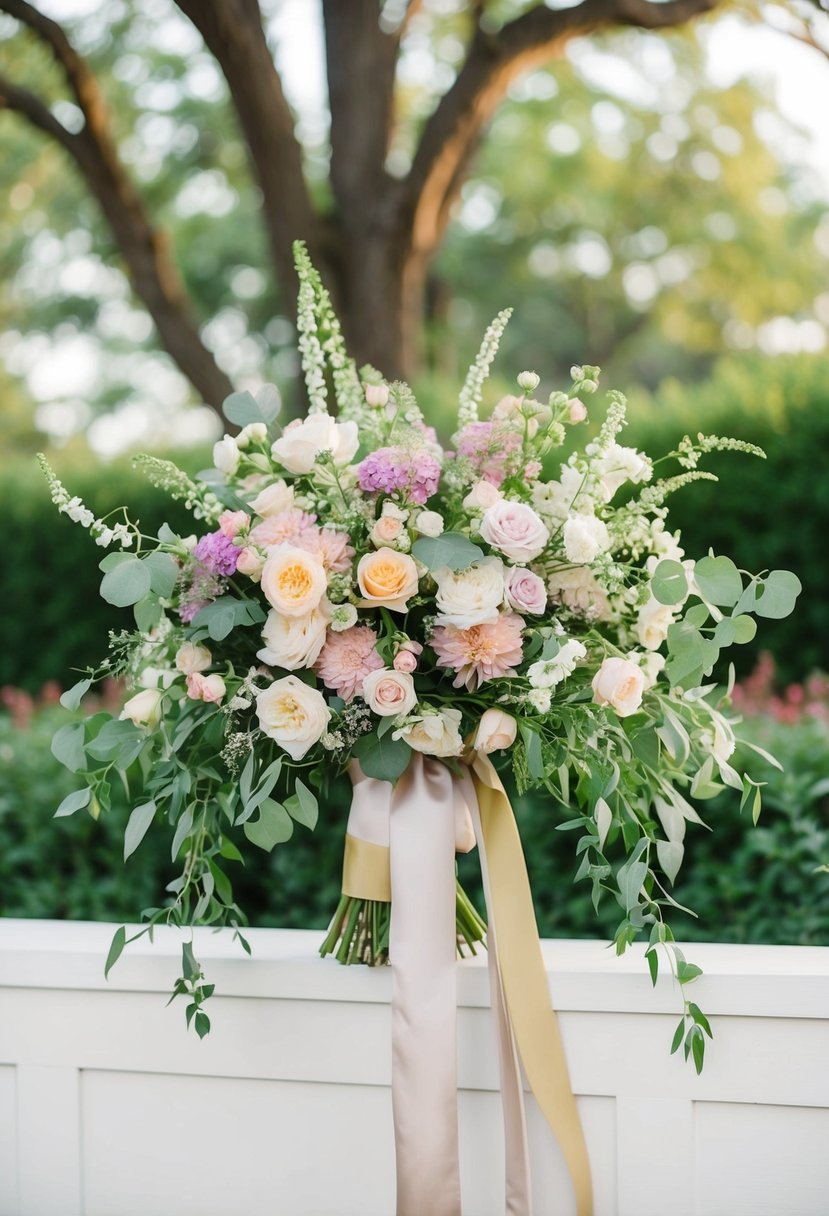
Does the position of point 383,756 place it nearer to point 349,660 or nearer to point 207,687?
point 349,660

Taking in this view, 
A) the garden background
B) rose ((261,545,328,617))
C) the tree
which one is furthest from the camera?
the tree

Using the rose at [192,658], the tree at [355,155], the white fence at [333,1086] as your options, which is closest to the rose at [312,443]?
the rose at [192,658]

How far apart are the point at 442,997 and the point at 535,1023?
131 millimetres

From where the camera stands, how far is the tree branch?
4.59 m

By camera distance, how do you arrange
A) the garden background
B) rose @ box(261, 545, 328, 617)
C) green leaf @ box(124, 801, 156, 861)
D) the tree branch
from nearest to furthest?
rose @ box(261, 545, 328, 617) < green leaf @ box(124, 801, 156, 861) < the garden background < the tree branch

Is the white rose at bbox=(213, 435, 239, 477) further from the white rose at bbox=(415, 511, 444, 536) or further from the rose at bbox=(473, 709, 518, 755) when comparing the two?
the rose at bbox=(473, 709, 518, 755)

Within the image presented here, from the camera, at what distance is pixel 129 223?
4.80 m

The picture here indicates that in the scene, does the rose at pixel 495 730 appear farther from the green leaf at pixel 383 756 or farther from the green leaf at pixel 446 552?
the green leaf at pixel 446 552

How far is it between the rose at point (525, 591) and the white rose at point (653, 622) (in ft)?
0.64

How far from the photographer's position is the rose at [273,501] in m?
1.48

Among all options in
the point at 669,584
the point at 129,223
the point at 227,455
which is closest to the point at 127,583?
the point at 227,455

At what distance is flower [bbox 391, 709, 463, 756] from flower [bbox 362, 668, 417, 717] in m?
0.04

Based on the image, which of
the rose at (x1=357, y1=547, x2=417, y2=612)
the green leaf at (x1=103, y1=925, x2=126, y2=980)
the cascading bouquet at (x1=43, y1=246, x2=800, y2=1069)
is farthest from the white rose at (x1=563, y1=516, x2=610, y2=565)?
the green leaf at (x1=103, y1=925, x2=126, y2=980)

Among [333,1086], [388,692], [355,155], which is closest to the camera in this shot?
[388,692]
